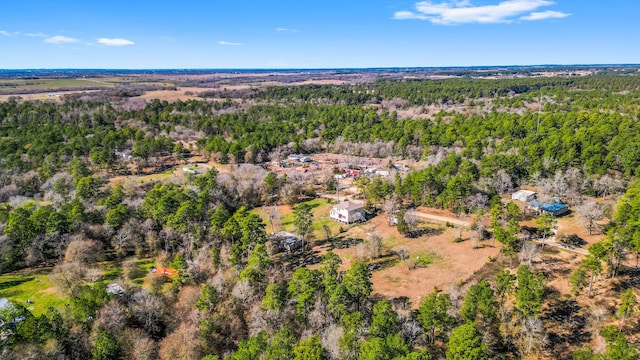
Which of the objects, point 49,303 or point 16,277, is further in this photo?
point 16,277

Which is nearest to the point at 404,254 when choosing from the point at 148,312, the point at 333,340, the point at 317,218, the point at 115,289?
the point at 317,218

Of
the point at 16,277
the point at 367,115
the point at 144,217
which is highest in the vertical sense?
the point at 367,115

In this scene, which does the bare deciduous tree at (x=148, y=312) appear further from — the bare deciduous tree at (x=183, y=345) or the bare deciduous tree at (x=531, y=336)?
the bare deciduous tree at (x=531, y=336)

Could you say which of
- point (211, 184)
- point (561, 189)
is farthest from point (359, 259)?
point (561, 189)

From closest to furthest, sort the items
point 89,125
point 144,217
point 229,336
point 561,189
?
point 229,336
point 144,217
point 561,189
point 89,125

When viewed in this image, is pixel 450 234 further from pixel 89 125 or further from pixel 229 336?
pixel 89 125

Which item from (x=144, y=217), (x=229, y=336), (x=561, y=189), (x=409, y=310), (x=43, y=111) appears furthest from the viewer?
(x=43, y=111)

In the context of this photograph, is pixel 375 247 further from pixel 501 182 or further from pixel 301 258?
pixel 501 182

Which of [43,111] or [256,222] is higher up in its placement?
[43,111]

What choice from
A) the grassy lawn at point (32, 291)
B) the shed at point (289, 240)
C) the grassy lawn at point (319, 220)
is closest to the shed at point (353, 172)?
the grassy lawn at point (319, 220)
